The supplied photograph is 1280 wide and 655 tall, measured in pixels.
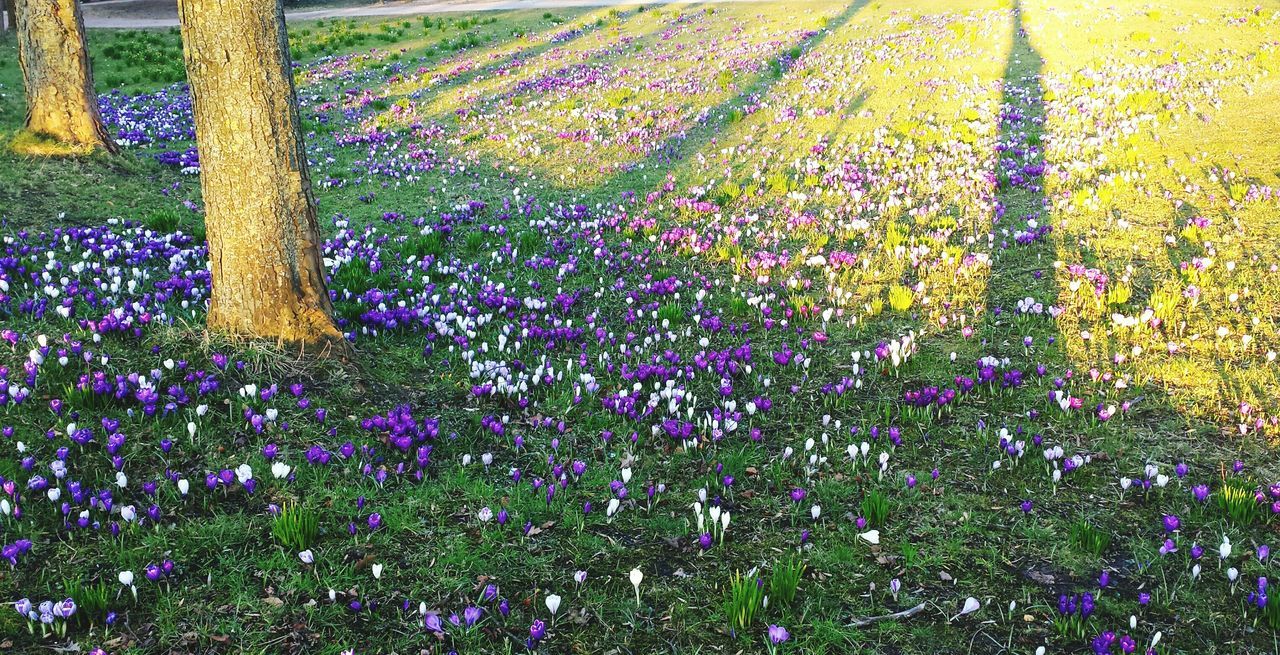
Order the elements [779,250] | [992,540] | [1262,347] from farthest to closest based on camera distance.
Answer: [779,250]
[1262,347]
[992,540]

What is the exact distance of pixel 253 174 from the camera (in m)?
5.32

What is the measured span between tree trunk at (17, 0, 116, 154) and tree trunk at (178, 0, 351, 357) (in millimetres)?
8234

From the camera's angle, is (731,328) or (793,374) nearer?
(793,374)

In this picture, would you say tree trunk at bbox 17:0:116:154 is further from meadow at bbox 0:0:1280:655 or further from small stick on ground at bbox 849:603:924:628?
small stick on ground at bbox 849:603:924:628

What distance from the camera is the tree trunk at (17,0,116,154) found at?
1112 cm

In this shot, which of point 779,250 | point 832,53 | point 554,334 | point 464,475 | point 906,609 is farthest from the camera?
point 832,53

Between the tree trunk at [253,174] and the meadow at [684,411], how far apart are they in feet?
1.07

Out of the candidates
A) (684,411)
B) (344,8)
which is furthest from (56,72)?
(344,8)

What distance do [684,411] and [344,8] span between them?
149ft

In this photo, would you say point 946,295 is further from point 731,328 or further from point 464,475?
point 464,475

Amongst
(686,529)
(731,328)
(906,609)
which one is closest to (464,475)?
(686,529)

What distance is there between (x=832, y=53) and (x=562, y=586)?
20.8 m

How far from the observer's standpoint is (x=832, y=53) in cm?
2181

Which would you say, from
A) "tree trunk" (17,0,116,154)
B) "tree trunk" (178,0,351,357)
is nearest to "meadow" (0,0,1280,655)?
"tree trunk" (178,0,351,357)
